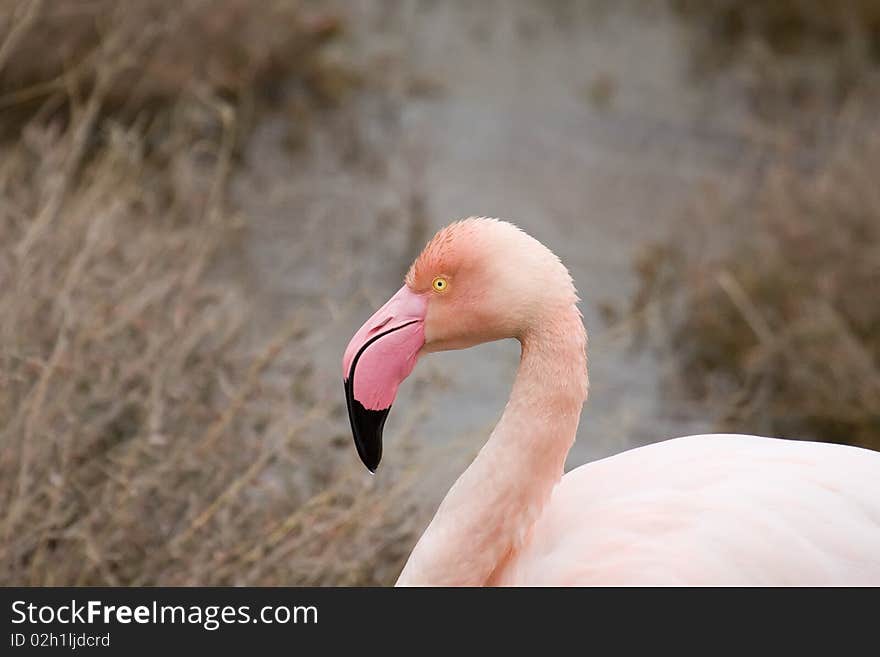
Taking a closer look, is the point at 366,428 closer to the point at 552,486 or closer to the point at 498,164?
the point at 552,486

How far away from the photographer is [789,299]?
18.6 feet

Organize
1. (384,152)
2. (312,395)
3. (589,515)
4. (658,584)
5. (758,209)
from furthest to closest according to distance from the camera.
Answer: (384,152)
(758,209)
(312,395)
(589,515)
(658,584)

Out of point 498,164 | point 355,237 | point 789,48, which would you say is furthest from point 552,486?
point 789,48

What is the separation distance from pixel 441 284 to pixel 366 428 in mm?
287

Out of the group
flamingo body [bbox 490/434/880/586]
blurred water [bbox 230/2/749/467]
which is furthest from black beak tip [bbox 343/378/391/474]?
blurred water [bbox 230/2/749/467]

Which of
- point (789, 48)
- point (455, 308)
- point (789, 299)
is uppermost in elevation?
point (455, 308)

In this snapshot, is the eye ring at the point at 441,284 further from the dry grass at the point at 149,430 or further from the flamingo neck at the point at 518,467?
the dry grass at the point at 149,430

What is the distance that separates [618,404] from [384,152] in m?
2.58

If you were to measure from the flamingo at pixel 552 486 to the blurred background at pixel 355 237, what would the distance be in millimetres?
707

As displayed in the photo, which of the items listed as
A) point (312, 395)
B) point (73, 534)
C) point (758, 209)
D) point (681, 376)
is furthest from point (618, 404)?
point (73, 534)

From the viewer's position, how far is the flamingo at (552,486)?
246 cm

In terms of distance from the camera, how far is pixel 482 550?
8.46ft

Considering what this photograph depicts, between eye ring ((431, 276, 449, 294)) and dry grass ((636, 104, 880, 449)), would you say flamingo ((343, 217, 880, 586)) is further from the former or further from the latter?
dry grass ((636, 104, 880, 449))

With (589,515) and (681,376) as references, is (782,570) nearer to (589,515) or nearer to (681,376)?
(589,515)
